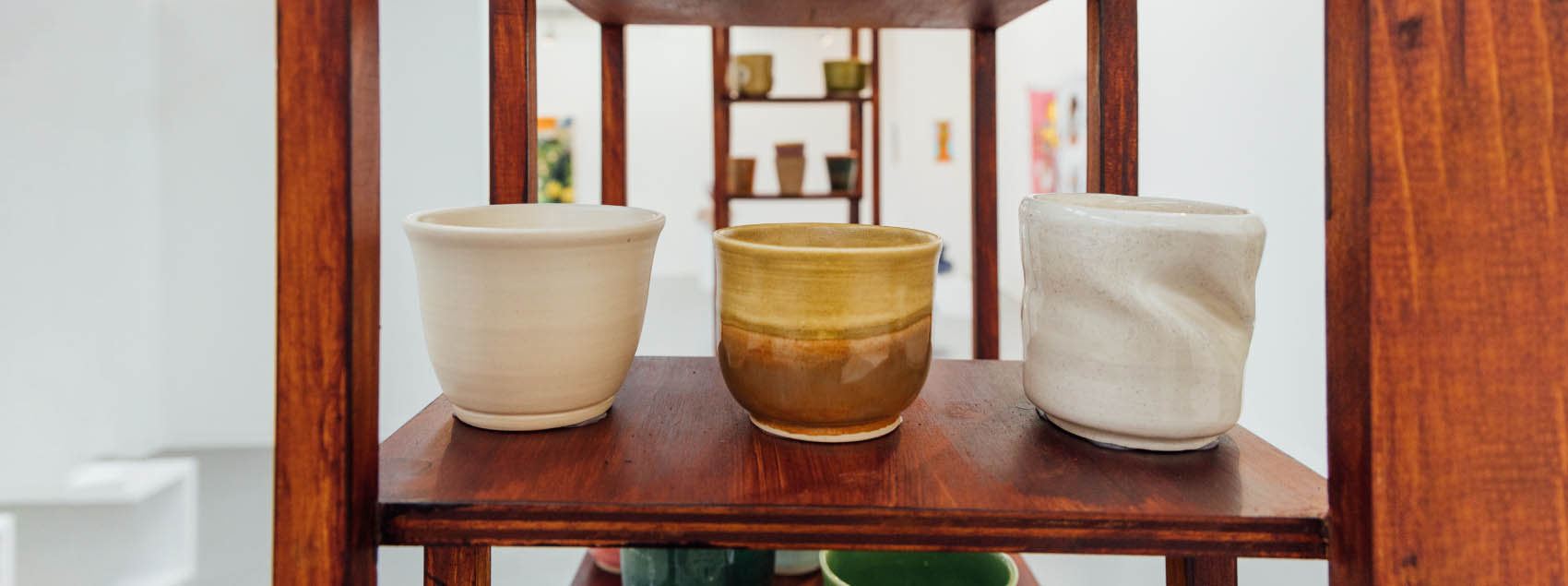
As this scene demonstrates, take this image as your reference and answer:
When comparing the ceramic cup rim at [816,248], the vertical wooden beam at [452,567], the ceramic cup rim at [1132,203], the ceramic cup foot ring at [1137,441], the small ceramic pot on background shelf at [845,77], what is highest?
the small ceramic pot on background shelf at [845,77]

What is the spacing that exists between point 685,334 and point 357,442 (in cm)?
445

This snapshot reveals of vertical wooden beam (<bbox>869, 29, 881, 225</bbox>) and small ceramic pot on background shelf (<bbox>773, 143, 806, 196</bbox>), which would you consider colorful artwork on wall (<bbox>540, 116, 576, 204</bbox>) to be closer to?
vertical wooden beam (<bbox>869, 29, 881, 225</bbox>)

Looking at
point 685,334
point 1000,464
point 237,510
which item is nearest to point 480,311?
point 1000,464

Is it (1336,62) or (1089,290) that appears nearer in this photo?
(1336,62)

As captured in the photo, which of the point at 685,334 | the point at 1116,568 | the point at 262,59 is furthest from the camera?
the point at 685,334

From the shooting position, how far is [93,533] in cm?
155

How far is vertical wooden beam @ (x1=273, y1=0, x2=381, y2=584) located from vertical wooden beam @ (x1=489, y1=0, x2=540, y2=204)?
0.27 m

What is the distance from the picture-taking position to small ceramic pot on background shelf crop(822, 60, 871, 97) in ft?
10.9

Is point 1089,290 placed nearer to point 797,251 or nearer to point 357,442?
point 797,251

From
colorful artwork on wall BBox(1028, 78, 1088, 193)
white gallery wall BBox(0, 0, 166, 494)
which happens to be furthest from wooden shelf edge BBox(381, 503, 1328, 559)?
colorful artwork on wall BBox(1028, 78, 1088, 193)

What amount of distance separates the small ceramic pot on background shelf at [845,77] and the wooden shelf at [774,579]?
263cm

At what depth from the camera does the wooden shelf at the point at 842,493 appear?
1.31 ft

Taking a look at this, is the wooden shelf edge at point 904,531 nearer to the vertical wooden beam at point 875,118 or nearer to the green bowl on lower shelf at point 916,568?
the green bowl on lower shelf at point 916,568

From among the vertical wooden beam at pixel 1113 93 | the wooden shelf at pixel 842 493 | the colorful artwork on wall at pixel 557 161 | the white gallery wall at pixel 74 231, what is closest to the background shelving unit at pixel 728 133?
the white gallery wall at pixel 74 231
